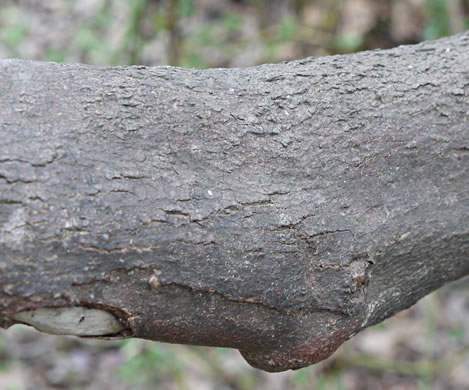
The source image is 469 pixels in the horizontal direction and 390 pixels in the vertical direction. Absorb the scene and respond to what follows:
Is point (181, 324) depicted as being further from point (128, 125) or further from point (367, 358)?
point (367, 358)

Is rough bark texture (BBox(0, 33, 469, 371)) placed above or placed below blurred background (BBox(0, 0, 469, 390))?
above

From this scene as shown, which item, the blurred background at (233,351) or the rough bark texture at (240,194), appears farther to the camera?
the blurred background at (233,351)

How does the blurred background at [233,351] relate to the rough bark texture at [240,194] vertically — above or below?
below

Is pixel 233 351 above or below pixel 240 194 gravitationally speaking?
below

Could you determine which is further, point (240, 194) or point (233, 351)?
point (233, 351)
